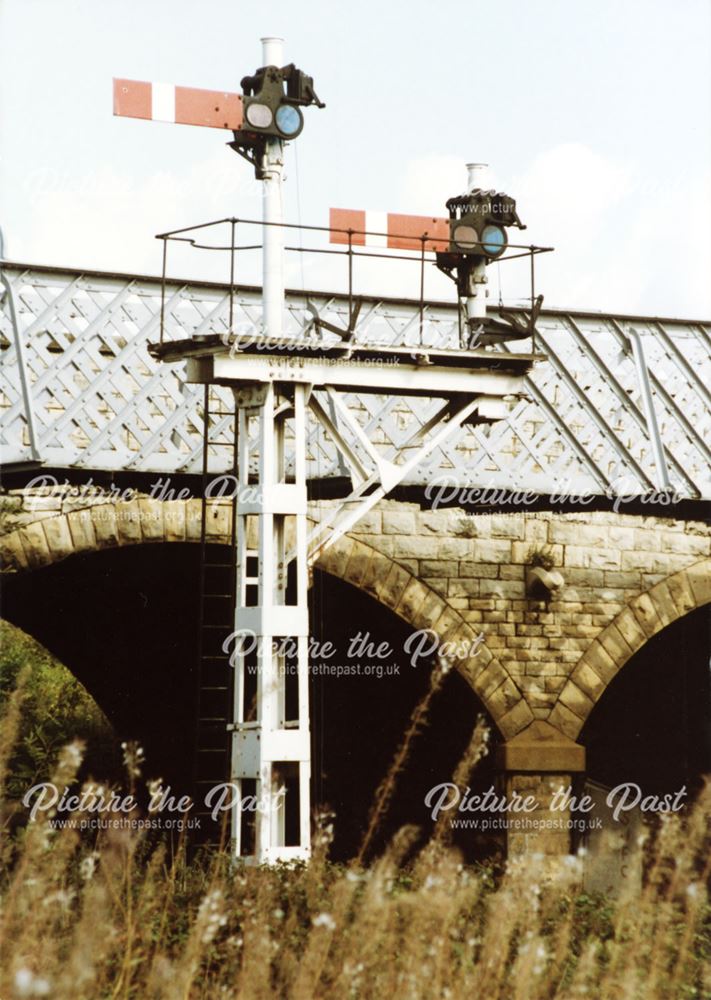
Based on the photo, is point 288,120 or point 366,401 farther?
point 366,401

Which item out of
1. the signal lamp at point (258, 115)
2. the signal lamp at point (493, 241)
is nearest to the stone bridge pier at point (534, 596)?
the signal lamp at point (493, 241)

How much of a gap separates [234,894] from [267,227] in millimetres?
4990

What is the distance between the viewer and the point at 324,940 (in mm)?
6230

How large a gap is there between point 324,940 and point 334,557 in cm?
843

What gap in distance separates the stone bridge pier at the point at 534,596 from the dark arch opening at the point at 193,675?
295 millimetres

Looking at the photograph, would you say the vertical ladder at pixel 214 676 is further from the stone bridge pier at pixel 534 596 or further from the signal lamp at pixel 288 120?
the signal lamp at pixel 288 120

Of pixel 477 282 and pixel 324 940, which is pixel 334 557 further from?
pixel 324 940

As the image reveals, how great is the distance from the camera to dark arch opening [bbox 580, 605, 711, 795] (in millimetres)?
18469

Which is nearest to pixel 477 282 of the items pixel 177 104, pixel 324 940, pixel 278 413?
pixel 278 413

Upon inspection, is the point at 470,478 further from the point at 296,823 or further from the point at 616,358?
the point at 296,823

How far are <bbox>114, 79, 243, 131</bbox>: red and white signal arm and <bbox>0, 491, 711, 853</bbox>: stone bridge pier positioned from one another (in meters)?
4.37

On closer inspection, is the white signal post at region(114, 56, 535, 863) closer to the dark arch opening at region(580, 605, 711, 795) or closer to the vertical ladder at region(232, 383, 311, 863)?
the vertical ladder at region(232, 383, 311, 863)

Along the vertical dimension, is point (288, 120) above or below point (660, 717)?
above

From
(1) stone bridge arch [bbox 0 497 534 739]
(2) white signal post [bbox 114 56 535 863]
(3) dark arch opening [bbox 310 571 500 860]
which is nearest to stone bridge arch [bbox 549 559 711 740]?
(1) stone bridge arch [bbox 0 497 534 739]
